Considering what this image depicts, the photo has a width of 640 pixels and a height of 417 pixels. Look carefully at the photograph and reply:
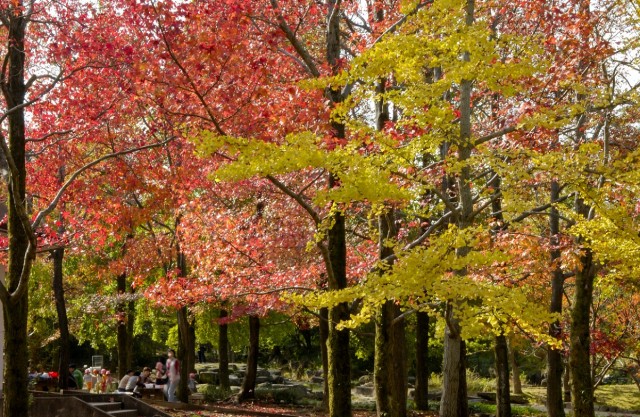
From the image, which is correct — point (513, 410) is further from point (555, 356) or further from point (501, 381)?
point (555, 356)

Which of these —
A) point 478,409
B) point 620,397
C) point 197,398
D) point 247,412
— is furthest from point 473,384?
point 247,412

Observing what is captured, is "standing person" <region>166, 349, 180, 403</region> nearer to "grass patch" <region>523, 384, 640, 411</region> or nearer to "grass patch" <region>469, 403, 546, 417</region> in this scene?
"grass patch" <region>469, 403, 546, 417</region>

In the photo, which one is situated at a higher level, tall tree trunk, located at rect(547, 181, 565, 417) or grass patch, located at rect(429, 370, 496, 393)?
tall tree trunk, located at rect(547, 181, 565, 417)

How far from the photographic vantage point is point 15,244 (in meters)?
Result: 12.5

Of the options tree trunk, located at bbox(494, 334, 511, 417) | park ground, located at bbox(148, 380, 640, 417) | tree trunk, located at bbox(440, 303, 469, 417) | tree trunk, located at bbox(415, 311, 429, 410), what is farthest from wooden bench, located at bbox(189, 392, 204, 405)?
tree trunk, located at bbox(440, 303, 469, 417)

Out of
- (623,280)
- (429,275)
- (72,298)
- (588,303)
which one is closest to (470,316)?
(429,275)

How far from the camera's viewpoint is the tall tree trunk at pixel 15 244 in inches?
460

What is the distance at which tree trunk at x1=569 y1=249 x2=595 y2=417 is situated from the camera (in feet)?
51.2

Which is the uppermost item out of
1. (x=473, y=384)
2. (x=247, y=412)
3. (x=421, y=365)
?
(x=421, y=365)

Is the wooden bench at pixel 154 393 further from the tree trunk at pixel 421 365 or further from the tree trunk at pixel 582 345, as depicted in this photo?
the tree trunk at pixel 582 345

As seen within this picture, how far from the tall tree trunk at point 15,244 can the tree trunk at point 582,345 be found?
11.2 metres

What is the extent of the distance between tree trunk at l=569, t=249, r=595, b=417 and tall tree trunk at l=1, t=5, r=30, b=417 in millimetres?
11218

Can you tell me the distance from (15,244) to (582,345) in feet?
38.8

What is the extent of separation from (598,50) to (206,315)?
94.7 feet
